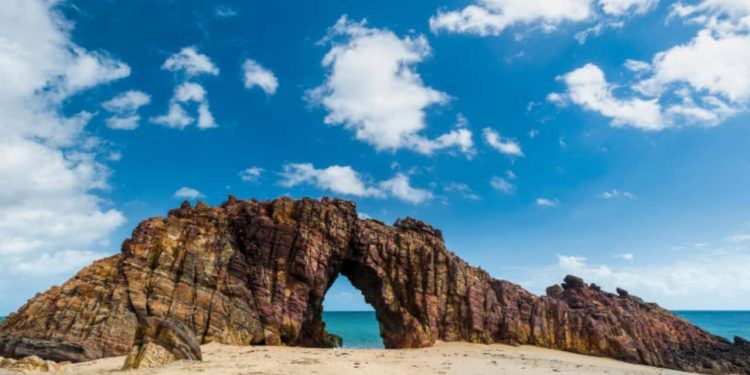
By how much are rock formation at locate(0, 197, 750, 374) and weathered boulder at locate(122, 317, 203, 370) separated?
792cm

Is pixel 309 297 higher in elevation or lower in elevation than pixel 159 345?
higher

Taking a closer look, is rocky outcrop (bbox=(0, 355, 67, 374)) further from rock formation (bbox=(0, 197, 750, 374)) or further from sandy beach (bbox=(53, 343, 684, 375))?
rock formation (bbox=(0, 197, 750, 374))

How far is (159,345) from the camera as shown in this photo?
20406 millimetres

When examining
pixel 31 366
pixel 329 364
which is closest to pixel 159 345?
pixel 31 366

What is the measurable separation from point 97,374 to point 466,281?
106 feet

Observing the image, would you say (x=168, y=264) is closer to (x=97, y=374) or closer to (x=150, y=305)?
(x=150, y=305)

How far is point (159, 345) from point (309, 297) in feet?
63.2

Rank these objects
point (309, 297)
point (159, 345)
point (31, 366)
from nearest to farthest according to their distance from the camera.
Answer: point (31, 366), point (159, 345), point (309, 297)

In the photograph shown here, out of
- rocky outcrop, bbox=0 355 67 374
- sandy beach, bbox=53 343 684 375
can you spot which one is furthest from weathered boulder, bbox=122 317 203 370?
rocky outcrop, bbox=0 355 67 374

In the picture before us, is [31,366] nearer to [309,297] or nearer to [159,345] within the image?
[159,345]

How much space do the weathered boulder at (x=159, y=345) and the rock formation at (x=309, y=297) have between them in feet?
26.0

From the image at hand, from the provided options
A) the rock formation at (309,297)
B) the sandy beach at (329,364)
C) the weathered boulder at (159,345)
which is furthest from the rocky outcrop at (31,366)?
the rock formation at (309,297)

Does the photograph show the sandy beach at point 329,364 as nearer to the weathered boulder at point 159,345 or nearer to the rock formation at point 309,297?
the weathered boulder at point 159,345

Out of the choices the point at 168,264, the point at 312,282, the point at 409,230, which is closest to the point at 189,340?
the point at 168,264
